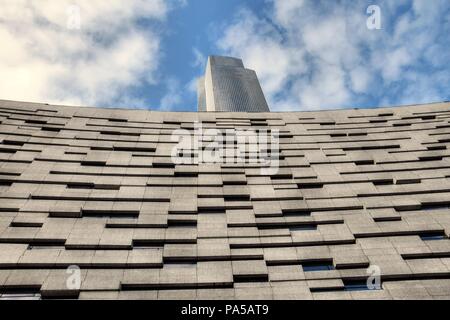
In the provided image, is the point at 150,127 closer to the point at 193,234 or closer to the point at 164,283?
the point at 193,234

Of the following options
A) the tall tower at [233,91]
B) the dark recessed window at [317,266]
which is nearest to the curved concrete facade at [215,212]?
the dark recessed window at [317,266]

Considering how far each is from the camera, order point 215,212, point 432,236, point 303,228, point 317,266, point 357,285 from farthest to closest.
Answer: point 215,212 → point 303,228 → point 432,236 → point 317,266 → point 357,285

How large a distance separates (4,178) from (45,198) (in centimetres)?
432

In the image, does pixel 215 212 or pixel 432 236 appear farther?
pixel 215 212

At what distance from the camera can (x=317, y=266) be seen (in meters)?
22.3

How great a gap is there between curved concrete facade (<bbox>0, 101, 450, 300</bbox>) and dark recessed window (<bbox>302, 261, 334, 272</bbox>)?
0.08 meters

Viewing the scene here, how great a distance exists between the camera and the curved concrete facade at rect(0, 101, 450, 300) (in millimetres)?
20484

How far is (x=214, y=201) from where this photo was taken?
2723cm

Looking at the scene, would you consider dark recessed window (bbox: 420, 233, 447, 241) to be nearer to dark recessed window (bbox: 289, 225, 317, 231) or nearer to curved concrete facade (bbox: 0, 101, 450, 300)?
curved concrete facade (bbox: 0, 101, 450, 300)

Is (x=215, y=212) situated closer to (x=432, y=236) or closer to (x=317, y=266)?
(x=317, y=266)

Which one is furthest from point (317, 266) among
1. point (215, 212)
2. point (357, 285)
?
point (215, 212)

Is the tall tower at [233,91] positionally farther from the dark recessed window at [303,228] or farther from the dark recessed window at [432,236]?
the dark recessed window at [432,236]

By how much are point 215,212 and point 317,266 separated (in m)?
8.07

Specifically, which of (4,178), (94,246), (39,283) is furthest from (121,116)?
(39,283)
